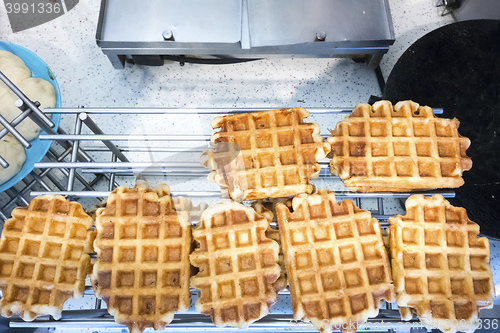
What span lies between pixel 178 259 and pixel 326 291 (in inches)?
22.0

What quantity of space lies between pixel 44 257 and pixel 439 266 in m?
1.49

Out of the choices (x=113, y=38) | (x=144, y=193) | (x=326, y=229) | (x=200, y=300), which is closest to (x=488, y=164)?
(x=326, y=229)

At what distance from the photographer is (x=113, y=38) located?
2.07m

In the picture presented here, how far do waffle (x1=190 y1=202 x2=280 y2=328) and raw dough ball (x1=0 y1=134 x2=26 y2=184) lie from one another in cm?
123

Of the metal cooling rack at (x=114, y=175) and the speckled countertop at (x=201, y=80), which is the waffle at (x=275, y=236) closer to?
the metal cooling rack at (x=114, y=175)

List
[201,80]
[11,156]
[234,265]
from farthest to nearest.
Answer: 1. [201,80]
2. [11,156]
3. [234,265]

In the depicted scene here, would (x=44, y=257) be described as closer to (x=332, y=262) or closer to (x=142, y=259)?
(x=142, y=259)

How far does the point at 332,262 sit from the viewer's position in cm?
123

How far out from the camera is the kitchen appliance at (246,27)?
6.77 ft

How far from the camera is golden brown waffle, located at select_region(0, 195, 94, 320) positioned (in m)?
1.18

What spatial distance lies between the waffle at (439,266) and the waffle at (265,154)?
405 millimetres

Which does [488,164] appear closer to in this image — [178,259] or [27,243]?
[178,259]

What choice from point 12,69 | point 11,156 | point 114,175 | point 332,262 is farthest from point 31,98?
point 332,262

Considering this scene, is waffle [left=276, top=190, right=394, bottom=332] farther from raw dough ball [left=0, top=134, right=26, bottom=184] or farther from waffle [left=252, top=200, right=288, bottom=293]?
raw dough ball [left=0, top=134, right=26, bottom=184]
